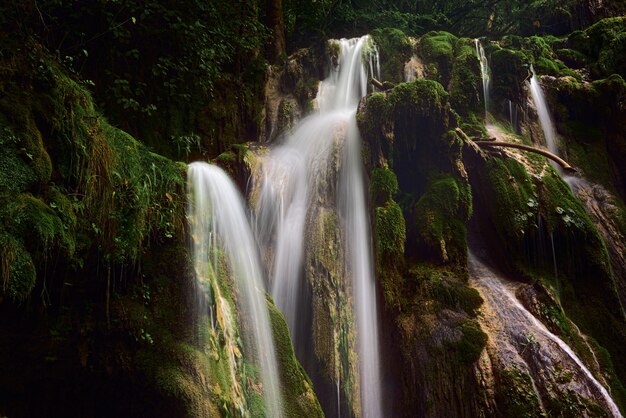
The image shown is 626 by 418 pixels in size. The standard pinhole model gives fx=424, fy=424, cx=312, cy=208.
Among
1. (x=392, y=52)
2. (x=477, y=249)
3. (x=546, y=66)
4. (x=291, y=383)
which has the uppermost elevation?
(x=392, y=52)

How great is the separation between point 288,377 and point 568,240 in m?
5.47

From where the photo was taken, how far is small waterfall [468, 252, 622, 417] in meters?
5.10

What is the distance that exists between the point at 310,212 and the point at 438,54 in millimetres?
7153

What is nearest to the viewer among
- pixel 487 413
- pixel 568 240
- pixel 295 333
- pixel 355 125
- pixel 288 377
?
pixel 288 377

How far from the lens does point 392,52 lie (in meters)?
11.9

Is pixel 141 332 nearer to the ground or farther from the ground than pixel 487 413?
farther from the ground

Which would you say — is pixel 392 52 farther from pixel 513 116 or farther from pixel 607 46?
pixel 607 46

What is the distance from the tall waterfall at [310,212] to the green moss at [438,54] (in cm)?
352

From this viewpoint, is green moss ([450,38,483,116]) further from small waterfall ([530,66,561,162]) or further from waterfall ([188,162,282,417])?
waterfall ([188,162,282,417])

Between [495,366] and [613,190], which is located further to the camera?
[613,190]

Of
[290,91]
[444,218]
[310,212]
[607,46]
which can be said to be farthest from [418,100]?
[607,46]

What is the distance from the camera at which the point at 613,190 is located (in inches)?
372

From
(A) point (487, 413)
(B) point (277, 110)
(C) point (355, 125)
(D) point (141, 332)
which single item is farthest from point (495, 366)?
(B) point (277, 110)

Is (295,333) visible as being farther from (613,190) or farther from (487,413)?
(613,190)
